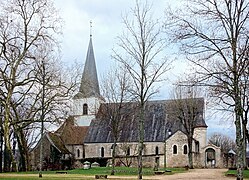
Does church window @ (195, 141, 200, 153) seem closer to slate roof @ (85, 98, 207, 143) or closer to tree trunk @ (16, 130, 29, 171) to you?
slate roof @ (85, 98, 207, 143)

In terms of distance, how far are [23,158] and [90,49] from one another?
39439 millimetres

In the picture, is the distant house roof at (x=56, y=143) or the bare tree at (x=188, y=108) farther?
the distant house roof at (x=56, y=143)

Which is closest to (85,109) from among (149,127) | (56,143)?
(149,127)

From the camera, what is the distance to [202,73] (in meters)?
18.0

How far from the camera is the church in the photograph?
66125 mm

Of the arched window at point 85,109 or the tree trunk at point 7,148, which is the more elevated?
the arched window at point 85,109

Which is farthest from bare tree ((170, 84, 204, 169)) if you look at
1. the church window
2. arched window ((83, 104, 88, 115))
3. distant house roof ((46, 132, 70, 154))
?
arched window ((83, 104, 88, 115))

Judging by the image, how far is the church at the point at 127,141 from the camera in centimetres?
6612

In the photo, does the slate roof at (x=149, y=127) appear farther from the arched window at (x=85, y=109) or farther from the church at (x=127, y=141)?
the arched window at (x=85, y=109)

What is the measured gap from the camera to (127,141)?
73.2 metres

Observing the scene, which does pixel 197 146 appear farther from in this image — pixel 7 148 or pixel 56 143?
pixel 7 148

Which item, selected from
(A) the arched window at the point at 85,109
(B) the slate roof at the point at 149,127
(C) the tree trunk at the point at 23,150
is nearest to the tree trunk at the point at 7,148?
(C) the tree trunk at the point at 23,150

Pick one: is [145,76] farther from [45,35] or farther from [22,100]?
[22,100]

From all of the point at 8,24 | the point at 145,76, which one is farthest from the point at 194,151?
the point at 145,76
